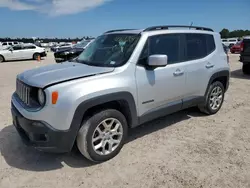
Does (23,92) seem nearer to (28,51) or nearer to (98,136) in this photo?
(98,136)

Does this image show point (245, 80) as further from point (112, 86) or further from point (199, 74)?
point (112, 86)

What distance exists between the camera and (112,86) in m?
3.02

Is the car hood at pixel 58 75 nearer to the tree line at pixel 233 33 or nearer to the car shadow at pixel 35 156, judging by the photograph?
the car shadow at pixel 35 156

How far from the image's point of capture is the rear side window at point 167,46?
3.61 metres

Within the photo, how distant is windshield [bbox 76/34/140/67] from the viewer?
134 inches

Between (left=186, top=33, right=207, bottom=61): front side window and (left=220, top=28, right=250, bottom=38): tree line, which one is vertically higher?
(left=220, top=28, right=250, bottom=38): tree line

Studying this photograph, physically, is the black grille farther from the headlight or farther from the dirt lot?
the dirt lot

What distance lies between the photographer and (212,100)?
487 centimetres

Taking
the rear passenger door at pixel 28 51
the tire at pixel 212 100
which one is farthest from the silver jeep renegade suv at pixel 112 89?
the rear passenger door at pixel 28 51

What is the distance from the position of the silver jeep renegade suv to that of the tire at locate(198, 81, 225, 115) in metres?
0.13

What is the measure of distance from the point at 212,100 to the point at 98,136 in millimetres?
2880

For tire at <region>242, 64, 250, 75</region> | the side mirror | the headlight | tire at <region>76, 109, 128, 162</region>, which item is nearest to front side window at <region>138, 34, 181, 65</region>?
the side mirror

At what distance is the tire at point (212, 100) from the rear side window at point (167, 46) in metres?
1.26

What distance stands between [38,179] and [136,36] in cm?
245
